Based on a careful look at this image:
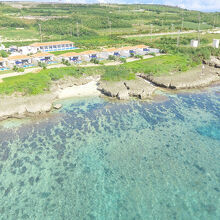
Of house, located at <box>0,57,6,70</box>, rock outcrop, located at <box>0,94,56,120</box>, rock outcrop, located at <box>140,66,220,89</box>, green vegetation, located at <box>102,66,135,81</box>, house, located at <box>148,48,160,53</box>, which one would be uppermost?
house, located at <box>148,48,160,53</box>

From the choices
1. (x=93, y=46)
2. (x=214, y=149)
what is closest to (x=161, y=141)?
(x=214, y=149)

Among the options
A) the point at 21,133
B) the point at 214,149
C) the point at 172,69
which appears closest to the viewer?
the point at 214,149

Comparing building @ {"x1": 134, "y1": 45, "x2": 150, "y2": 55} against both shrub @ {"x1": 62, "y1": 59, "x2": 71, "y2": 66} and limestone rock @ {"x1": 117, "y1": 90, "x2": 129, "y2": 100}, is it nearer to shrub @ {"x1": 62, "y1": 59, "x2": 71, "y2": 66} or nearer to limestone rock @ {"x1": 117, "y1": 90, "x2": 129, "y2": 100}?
shrub @ {"x1": 62, "y1": 59, "x2": 71, "y2": 66}

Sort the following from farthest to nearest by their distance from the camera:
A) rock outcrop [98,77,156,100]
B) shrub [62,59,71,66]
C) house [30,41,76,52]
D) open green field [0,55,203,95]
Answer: house [30,41,76,52] < shrub [62,59,71,66] < rock outcrop [98,77,156,100] < open green field [0,55,203,95]

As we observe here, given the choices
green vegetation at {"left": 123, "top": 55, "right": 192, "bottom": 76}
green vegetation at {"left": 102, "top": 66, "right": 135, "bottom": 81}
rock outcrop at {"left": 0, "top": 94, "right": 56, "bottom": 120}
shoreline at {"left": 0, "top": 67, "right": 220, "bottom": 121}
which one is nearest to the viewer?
rock outcrop at {"left": 0, "top": 94, "right": 56, "bottom": 120}

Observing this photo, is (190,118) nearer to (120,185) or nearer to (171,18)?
(120,185)

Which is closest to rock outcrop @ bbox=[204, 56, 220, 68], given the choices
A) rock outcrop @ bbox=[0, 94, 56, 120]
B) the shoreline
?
the shoreline

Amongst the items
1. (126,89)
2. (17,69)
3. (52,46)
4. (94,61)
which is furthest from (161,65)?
(52,46)
